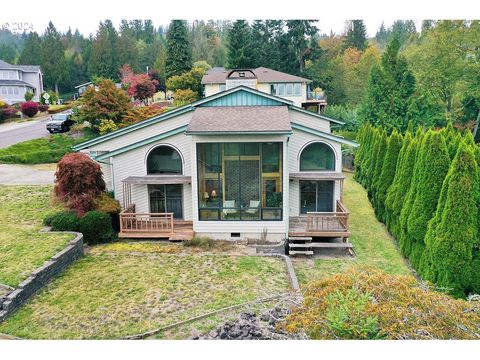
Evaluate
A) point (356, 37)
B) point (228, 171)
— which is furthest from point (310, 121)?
point (356, 37)

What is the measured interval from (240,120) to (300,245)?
5.09m

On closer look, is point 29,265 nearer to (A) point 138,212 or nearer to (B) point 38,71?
(A) point 138,212

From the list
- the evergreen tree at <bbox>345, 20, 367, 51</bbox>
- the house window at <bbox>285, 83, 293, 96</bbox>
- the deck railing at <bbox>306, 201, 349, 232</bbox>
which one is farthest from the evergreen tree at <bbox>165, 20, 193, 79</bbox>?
the deck railing at <bbox>306, 201, 349, 232</bbox>

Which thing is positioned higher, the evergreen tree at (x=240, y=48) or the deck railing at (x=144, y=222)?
the evergreen tree at (x=240, y=48)

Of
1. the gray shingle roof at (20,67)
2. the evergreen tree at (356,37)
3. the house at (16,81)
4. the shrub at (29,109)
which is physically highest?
the evergreen tree at (356,37)

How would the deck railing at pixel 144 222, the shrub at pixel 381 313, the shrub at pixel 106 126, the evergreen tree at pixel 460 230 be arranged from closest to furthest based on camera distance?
the shrub at pixel 381 313 → the evergreen tree at pixel 460 230 → the deck railing at pixel 144 222 → the shrub at pixel 106 126

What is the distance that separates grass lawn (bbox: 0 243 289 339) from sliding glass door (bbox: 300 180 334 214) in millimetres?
4042

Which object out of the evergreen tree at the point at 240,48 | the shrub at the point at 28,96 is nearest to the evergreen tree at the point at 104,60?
the shrub at the point at 28,96

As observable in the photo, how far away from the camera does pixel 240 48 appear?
5356 cm

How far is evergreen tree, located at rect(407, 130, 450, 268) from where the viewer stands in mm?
13055

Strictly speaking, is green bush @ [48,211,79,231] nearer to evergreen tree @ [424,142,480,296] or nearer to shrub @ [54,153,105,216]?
shrub @ [54,153,105,216]

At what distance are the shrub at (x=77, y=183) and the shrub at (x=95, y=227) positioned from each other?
52cm

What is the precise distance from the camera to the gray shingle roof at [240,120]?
15.2 metres

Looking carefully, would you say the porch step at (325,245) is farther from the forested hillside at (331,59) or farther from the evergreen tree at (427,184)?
the forested hillside at (331,59)
